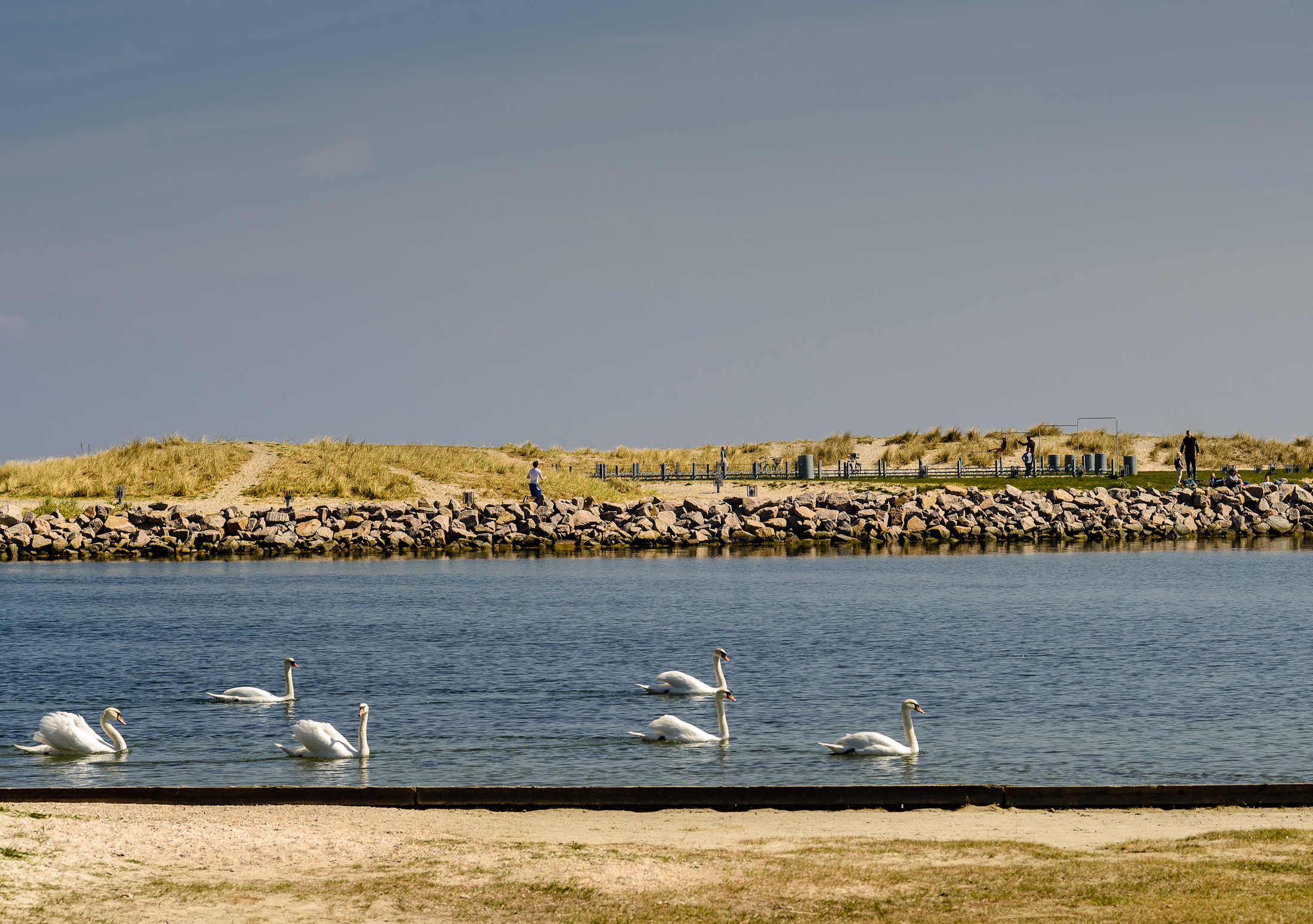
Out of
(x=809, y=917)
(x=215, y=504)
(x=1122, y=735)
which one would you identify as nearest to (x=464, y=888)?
(x=809, y=917)

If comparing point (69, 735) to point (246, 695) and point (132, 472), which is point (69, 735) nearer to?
point (246, 695)

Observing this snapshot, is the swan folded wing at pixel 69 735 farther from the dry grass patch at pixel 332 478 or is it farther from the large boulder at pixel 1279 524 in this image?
the large boulder at pixel 1279 524

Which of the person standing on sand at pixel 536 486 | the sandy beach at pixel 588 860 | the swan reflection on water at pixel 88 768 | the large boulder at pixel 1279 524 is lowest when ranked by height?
the swan reflection on water at pixel 88 768

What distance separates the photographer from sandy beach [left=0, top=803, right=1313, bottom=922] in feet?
28.4

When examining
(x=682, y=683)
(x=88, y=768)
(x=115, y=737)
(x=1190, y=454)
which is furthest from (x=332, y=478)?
(x=88, y=768)

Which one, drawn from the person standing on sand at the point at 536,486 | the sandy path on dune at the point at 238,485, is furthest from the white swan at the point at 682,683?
the sandy path on dune at the point at 238,485

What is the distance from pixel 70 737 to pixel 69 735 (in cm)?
2

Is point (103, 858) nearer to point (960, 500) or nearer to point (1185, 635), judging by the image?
point (1185, 635)

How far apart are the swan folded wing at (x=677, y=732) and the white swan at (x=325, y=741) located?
3.37 meters

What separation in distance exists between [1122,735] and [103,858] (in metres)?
11.2

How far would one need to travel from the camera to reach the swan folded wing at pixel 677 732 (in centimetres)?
1568

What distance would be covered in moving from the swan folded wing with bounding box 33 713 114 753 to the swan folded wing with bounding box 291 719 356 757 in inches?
91.8

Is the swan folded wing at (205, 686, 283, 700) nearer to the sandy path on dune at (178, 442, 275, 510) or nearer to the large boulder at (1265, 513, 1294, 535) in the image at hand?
the sandy path on dune at (178, 442, 275, 510)

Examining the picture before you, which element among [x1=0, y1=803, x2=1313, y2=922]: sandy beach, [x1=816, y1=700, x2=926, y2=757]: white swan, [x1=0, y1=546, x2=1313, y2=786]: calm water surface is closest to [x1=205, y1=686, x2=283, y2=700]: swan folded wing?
[x1=0, y1=546, x2=1313, y2=786]: calm water surface
